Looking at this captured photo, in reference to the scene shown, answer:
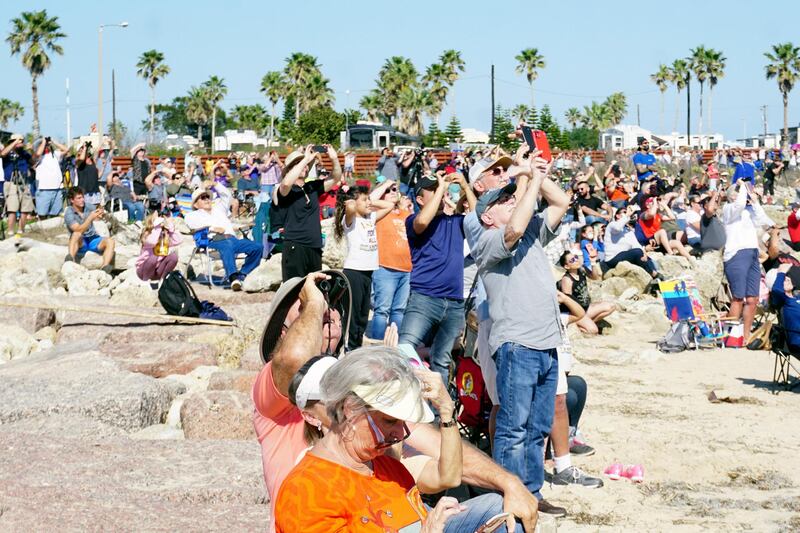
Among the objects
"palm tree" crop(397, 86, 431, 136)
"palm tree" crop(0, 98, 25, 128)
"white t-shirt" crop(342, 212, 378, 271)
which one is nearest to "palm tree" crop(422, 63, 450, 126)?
"palm tree" crop(397, 86, 431, 136)

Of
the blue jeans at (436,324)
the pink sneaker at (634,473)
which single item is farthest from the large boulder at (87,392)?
the pink sneaker at (634,473)

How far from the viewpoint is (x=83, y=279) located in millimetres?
12930

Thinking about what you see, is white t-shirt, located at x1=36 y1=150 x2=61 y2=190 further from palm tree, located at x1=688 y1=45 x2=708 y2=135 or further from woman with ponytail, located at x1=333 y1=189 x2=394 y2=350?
palm tree, located at x1=688 y1=45 x2=708 y2=135

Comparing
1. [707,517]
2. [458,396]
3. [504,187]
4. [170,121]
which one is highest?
[170,121]

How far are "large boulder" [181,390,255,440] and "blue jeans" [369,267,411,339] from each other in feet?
6.68

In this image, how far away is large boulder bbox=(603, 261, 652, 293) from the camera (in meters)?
14.6

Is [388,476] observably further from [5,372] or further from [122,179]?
[122,179]

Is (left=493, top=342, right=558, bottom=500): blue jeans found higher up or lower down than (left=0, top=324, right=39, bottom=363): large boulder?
higher up

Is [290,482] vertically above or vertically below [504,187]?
below

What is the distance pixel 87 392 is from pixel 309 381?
430cm

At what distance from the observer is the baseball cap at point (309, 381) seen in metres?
3.09

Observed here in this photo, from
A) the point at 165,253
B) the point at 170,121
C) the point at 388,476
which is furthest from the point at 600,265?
the point at 170,121

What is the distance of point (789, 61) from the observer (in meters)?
66.1

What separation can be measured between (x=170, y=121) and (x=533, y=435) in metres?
118
